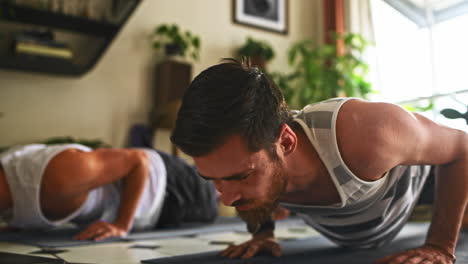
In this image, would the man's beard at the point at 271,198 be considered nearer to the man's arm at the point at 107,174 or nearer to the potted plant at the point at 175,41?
the man's arm at the point at 107,174

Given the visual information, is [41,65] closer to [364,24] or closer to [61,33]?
[61,33]

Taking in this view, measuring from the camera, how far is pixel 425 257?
88 cm

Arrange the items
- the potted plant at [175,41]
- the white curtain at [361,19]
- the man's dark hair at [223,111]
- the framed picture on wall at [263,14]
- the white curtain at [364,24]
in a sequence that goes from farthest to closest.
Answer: the framed picture on wall at [263,14] < the white curtain at [361,19] < the white curtain at [364,24] < the potted plant at [175,41] < the man's dark hair at [223,111]

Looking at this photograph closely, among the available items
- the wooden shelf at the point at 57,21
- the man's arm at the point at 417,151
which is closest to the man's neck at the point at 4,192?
the man's arm at the point at 417,151

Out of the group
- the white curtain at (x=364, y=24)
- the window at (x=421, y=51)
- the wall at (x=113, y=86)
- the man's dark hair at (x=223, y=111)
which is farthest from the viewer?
the white curtain at (x=364, y=24)

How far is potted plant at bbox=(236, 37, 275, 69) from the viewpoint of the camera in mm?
3701

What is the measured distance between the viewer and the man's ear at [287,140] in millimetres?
868

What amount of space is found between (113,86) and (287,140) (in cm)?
260

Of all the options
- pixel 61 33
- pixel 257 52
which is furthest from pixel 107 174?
pixel 257 52

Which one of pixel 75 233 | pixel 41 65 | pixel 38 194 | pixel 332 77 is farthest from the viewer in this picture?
pixel 332 77

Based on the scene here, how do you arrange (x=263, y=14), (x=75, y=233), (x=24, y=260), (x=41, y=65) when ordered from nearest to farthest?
(x=24, y=260) < (x=75, y=233) < (x=41, y=65) < (x=263, y=14)

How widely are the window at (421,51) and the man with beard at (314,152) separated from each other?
65.9 inches

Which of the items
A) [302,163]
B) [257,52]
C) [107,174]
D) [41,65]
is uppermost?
[257,52]

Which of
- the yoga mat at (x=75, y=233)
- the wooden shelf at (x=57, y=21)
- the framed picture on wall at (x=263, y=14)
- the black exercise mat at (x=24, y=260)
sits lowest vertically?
the yoga mat at (x=75, y=233)
